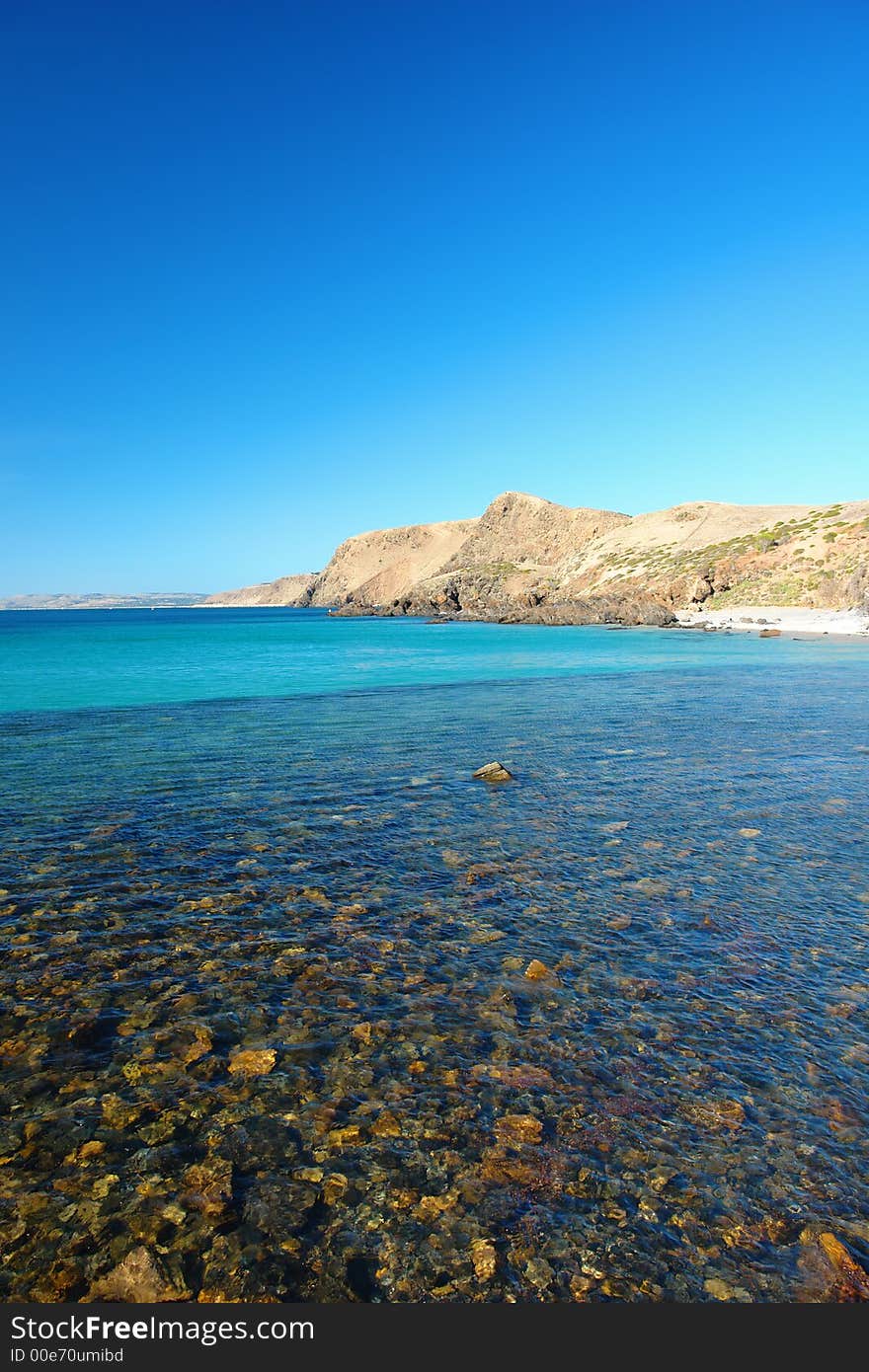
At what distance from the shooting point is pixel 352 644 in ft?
294

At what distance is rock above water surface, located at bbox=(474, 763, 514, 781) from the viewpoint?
19.2 metres

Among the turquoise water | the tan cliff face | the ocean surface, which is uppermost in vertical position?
the tan cliff face

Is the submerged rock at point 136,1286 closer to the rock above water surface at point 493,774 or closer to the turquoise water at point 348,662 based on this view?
the rock above water surface at point 493,774

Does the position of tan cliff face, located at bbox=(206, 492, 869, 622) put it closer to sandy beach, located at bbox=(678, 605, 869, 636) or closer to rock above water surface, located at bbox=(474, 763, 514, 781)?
sandy beach, located at bbox=(678, 605, 869, 636)

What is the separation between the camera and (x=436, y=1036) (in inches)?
302

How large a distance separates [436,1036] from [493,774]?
11905mm

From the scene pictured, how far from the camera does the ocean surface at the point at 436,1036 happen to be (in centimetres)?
515

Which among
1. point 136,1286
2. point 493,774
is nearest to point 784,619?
point 493,774

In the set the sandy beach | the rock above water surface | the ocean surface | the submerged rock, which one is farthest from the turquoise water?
the submerged rock

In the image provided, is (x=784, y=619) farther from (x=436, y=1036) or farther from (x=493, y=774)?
(x=436, y=1036)

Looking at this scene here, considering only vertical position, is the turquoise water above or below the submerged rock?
above

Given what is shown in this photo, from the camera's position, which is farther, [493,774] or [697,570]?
[697,570]

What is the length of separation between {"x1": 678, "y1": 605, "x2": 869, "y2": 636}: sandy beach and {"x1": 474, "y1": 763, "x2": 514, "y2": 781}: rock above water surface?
70835 mm

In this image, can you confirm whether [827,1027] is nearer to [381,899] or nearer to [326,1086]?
[326,1086]
